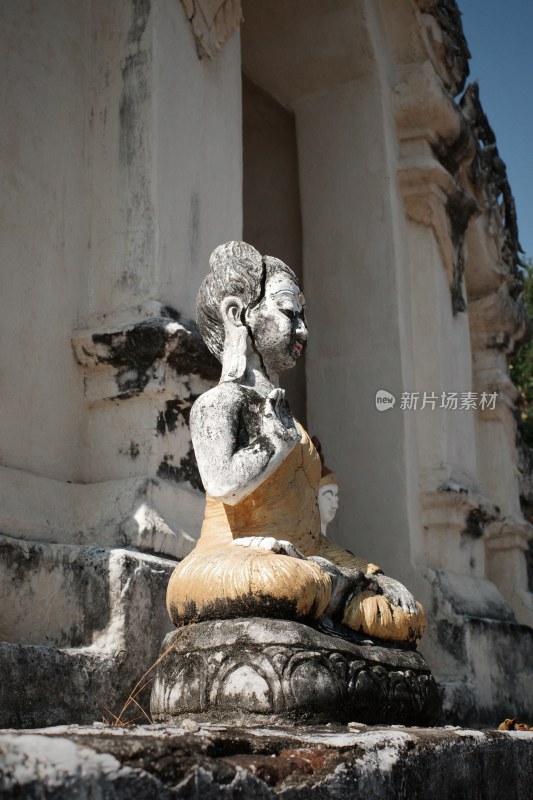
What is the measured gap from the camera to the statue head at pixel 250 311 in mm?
3818

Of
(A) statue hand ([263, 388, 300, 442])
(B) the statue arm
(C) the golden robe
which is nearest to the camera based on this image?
(C) the golden robe

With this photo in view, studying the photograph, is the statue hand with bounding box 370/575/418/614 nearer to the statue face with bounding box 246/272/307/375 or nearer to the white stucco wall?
the statue face with bounding box 246/272/307/375

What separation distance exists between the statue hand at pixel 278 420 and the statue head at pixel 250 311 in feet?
0.63

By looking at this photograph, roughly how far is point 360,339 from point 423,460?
0.89m

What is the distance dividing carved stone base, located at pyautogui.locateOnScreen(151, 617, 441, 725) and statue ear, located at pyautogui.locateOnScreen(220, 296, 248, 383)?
0.97 meters

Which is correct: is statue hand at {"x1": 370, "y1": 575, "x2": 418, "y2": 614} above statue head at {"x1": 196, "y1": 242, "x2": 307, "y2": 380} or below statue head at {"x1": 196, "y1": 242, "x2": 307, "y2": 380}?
below

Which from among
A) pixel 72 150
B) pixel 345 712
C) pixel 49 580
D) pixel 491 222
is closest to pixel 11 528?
pixel 49 580

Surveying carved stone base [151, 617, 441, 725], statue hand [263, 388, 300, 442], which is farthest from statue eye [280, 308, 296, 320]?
carved stone base [151, 617, 441, 725]

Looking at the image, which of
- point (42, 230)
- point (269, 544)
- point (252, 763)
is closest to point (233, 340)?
point (269, 544)

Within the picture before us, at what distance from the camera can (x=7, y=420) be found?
4078 millimetres

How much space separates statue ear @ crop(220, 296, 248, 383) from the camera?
3.76 meters

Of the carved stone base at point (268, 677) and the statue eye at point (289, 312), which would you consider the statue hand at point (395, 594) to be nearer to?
the carved stone base at point (268, 677)

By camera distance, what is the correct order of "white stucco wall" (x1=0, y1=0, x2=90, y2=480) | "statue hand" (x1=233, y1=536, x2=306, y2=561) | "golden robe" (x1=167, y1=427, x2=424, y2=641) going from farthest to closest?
"white stucco wall" (x1=0, y1=0, x2=90, y2=480) < "statue hand" (x1=233, y1=536, x2=306, y2=561) < "golden robe" (x1=167, y1=427, x2=424, y2=641)

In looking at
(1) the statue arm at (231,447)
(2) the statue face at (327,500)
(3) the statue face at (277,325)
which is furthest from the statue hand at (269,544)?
(2) the statue face at (327,500)
